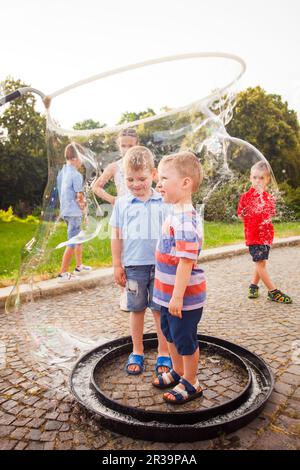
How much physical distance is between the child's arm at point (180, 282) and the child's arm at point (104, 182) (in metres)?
0.93

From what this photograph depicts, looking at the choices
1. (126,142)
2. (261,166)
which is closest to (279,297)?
Result: (261,166)

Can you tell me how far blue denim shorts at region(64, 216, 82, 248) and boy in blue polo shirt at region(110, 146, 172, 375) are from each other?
41 cm

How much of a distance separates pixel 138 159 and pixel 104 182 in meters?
0.45

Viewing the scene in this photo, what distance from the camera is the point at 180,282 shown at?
6.89 ft

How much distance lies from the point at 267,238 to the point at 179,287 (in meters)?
2.71

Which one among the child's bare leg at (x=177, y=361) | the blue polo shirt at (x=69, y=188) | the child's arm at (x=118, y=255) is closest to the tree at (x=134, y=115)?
the blue polo shirt at (x=69, y=188)

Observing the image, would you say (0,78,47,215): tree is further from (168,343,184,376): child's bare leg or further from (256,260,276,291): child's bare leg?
(168,343,184,376): child's bare leg

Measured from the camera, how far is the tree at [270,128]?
11164 mm

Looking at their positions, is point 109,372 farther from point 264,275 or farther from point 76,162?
point 264,275

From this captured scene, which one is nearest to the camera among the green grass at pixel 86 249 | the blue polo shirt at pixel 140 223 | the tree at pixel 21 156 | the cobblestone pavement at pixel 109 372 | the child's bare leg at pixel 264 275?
the cobblestone pavement at pixel 109 372

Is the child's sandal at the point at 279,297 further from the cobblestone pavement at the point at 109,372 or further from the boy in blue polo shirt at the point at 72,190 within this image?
the boy in blue polo shirt at the point at 72,190

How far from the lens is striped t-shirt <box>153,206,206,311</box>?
2.08 m

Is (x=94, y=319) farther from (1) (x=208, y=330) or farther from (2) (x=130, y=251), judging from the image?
(2) (x=130, y=251)

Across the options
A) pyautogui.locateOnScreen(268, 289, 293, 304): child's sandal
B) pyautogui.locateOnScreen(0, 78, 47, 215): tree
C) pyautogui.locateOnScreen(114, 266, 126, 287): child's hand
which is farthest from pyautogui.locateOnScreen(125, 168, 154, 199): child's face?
pyautogui.locateOnScreen(0, 78, 47, 215): tree
